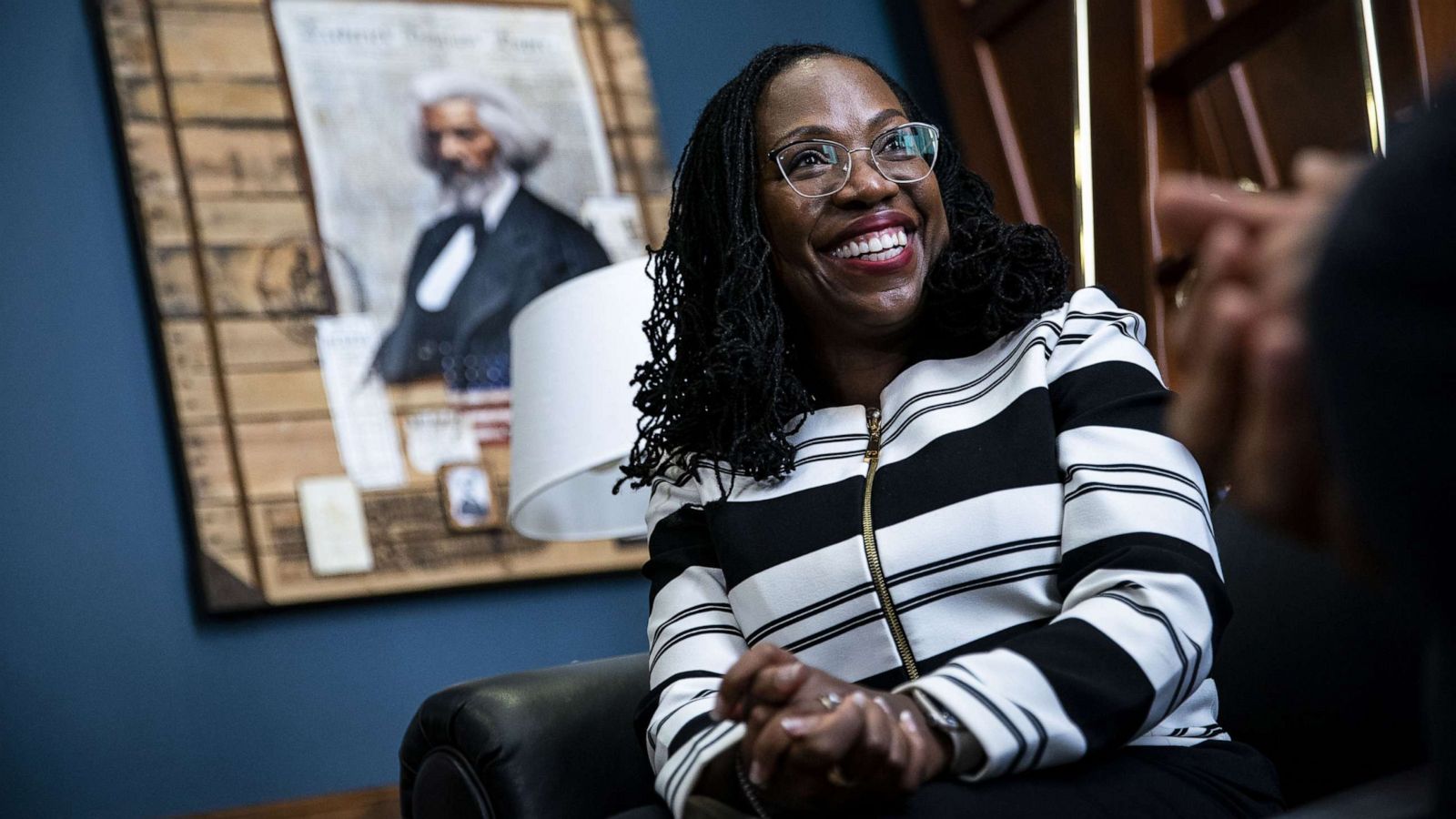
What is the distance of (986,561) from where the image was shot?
1255 millimetres

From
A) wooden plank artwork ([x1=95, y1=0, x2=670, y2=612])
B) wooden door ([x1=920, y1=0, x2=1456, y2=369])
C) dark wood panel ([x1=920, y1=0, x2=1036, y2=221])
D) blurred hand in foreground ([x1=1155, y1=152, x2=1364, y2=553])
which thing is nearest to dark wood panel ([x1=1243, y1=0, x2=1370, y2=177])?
wooden door ([x1=920, y1=0, x2=1456, y2=369])

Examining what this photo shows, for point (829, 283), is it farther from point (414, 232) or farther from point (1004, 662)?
point (414, 232)

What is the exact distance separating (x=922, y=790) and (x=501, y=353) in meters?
1.70

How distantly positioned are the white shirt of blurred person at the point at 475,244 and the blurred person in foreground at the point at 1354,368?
6.89ft

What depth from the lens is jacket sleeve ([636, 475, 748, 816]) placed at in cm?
118

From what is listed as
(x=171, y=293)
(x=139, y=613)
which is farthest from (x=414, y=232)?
(x=139, y=613)

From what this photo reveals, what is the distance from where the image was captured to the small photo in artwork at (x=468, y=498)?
2.49m

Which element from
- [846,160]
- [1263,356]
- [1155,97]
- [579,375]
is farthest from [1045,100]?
[1263,356]

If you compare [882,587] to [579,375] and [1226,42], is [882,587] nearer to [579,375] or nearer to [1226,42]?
[579,375]

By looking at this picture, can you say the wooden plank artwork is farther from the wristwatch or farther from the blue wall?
the wristwatch

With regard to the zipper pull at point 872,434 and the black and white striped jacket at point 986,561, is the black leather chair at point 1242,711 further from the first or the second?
the zipper pull at point 872,434

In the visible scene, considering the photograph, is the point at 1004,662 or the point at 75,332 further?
the point at 75,332

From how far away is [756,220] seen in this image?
1552 mm

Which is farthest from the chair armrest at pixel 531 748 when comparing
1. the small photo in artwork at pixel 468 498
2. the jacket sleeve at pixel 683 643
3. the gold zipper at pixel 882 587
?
the small photo in artwork at pixel 468 498
